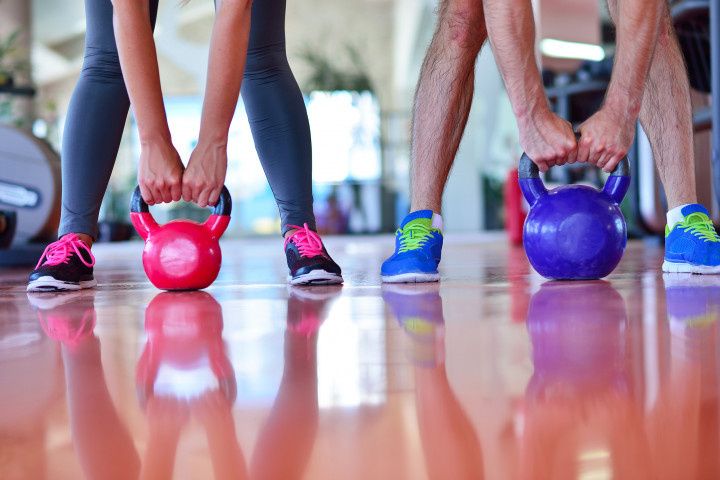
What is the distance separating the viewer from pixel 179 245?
1.41m

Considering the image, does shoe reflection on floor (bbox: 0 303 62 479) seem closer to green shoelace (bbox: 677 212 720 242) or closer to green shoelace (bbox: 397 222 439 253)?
green shoelace (bbox: 397 222 439 253)

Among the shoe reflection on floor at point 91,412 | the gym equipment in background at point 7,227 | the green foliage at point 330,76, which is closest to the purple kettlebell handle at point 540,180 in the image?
the shoe reflection on floor at point 91,412

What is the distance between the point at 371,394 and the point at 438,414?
0.06 m

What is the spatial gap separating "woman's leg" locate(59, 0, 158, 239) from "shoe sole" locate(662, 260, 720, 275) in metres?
1.16

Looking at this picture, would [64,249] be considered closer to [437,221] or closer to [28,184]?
[437,221]

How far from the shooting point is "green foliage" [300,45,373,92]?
9633mm

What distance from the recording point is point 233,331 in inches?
33.2

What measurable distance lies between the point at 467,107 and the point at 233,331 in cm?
102

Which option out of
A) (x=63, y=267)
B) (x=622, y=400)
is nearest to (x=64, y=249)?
(x=63, y=267)

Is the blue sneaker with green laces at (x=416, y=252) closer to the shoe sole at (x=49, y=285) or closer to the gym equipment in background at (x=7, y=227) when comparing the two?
the shoe sole at (x=49, y=285)

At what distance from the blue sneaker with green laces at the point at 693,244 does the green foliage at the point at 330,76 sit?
830cm

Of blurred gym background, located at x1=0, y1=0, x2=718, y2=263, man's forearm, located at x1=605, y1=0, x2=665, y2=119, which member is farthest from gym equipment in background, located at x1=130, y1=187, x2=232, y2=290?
blurred gym background, located at x1=0, y1=0, x2=718, y2=263

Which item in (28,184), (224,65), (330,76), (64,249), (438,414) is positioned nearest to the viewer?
(438,414)

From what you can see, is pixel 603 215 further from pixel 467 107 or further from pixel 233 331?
pixel 233 331
